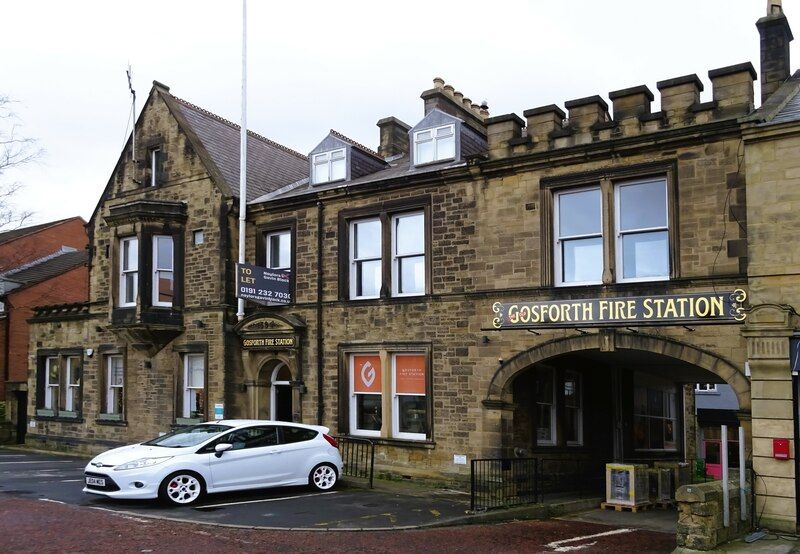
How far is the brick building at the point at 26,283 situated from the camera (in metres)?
30.0

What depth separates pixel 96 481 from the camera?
46.6ft

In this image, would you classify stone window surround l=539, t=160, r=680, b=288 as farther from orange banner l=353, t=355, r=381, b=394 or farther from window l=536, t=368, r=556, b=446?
orange banner l=353, t=355, r=381, b=394

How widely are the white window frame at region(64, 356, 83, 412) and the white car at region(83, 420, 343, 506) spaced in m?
11.3

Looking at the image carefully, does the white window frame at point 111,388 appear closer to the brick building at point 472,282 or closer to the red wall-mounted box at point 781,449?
the brick building at point 472,282

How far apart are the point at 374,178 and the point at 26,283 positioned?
20792 mm

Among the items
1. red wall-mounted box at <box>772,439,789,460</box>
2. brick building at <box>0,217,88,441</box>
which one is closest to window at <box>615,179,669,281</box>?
red wall-mounted box at <box>772,439,789,460</box>

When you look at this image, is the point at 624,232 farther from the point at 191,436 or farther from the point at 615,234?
the point at 191,436

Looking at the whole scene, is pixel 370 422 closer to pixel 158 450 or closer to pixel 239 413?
pixel 239 413

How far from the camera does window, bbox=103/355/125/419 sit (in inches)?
949

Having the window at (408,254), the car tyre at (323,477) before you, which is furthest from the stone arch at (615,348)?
the car tyre at (323,477)

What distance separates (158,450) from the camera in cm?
1456

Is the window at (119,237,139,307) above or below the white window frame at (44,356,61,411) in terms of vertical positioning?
above

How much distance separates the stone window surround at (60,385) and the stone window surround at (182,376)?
4.42 m

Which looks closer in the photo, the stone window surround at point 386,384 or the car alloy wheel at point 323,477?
the car alloy wheel at point 323,477
